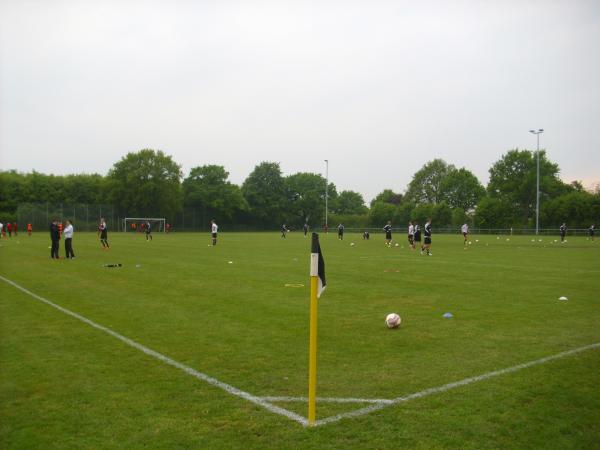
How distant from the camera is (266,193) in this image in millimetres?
111125

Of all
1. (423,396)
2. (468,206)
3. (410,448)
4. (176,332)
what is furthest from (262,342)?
(468,206)

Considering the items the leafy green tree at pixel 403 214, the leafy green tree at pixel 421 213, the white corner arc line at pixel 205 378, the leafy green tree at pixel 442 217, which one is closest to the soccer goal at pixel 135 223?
the leafy green tree at pixel 403 214

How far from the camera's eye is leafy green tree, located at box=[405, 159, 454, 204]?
127188 millimetres

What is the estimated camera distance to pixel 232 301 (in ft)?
39.7

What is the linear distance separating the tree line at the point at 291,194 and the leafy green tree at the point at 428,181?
258 mm

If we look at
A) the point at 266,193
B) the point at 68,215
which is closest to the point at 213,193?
the point at 266,193

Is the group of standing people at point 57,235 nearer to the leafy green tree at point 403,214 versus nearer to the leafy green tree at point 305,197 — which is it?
the leafy green tree at point 403,214

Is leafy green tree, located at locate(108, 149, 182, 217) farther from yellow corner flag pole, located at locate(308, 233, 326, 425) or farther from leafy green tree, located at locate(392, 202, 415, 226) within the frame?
yellow corner flag pole, located at locate(308, 233, 326, 425)

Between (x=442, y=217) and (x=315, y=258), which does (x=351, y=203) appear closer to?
(x=442, y=217)

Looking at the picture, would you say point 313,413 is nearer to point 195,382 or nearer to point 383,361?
point 195,382

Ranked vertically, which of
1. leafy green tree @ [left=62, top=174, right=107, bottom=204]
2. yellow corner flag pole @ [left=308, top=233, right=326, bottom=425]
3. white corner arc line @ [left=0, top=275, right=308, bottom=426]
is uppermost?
leafy green tree @ [left=62, top=174, right=107, bottom=204]

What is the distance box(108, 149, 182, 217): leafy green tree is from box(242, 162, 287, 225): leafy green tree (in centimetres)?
2257

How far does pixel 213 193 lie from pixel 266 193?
51.3 ft

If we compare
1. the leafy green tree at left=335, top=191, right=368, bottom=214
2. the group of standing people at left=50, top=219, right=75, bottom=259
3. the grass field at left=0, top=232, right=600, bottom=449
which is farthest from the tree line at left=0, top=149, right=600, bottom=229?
the grass field at left=0, top=232, right=600, bottom=449
